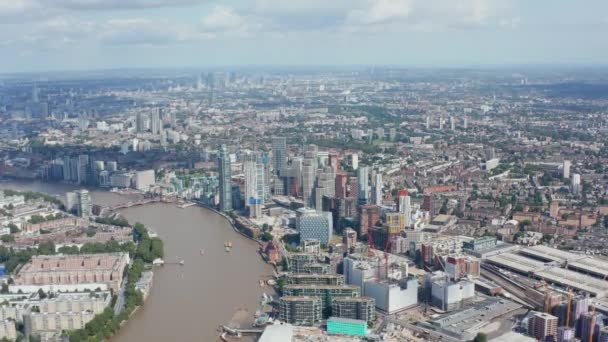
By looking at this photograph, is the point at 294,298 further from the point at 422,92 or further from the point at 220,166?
the point at 422,92

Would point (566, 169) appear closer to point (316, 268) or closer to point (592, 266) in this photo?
point (592, 266)

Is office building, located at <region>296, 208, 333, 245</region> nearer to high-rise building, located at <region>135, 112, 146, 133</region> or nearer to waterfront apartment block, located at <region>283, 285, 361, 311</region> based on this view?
waterfront apartment block, located at <region>283, 285, 361, 311</region>

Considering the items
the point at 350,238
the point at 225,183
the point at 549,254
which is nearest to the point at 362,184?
the point at 225,183

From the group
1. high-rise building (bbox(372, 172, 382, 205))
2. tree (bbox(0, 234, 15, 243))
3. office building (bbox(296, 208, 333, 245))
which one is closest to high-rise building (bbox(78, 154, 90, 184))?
tree (bbox(0, 234, 15, 243))

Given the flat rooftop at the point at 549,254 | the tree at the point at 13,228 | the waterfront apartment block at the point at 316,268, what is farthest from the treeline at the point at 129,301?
the flat rooftop at the point at 549,254

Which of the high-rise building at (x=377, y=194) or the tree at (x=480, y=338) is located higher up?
the high-rise building at (x=377, y=194)

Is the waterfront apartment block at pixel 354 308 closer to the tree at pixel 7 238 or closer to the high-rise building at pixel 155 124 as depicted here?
the tree at pixel 7 238

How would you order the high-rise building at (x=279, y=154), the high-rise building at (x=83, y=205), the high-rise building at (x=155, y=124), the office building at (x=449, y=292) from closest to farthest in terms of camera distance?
the office building at (x=449, y=292)
the high-rise building at (x=83, y=205)
the high-rise building at (x=279, y=154)
the high-rise building at (x=155, y=124)
